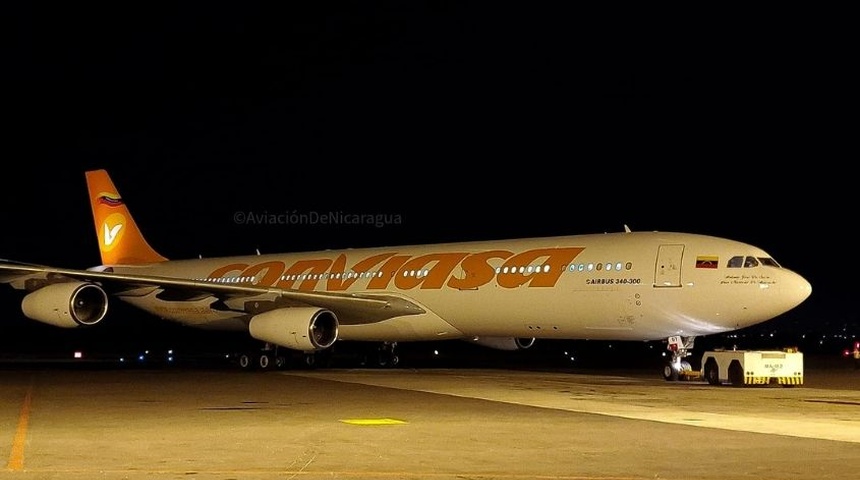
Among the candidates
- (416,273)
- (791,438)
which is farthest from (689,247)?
(791,438)

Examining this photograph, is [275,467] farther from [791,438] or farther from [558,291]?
[558,291]

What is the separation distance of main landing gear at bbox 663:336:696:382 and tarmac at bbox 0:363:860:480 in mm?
1072

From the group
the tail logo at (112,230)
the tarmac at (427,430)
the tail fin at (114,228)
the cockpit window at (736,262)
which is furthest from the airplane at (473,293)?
the tail logo at (112,230)

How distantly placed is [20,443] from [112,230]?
3039 centimetres

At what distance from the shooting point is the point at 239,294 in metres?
30.9

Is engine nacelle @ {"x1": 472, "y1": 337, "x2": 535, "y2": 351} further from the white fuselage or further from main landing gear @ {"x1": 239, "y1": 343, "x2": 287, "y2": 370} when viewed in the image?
main landing gear @ {"x1": 239, "y1": 343, "x2": 287, "y2": 370}

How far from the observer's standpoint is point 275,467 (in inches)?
406

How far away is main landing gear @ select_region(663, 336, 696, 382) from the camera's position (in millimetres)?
25578

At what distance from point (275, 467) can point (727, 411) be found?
8.83 metres

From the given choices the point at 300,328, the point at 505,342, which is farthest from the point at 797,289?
the point at 300,328

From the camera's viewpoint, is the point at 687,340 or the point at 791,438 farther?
the point at 687,340

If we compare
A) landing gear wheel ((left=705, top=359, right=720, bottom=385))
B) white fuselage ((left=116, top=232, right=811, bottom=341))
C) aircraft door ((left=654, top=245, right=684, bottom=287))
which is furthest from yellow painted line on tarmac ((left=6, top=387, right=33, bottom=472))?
landing gear wheel ((left=705, top=359, right=720, bottom=385))

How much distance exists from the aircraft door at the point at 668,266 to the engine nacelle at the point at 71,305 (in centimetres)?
1441

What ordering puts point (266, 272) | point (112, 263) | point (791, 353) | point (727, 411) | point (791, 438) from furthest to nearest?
point (112, 263), point (266, 272), point (791, 353), point (727, 411), point (791, 438)
